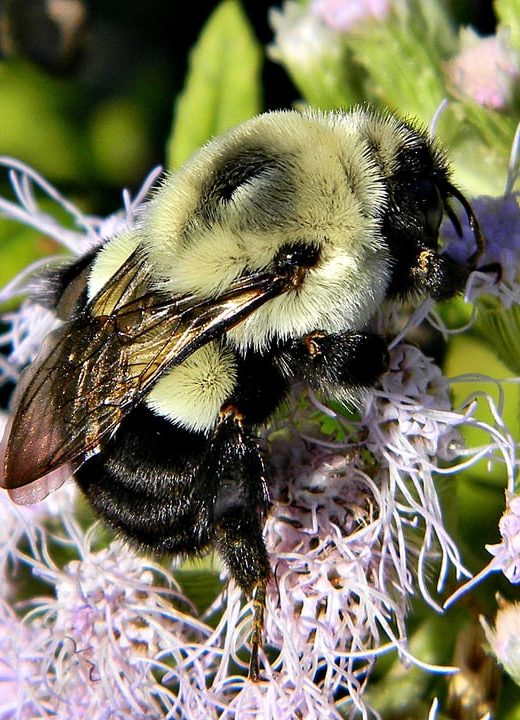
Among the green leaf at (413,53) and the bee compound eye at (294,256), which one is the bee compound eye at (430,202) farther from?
the green leaf at (413,53)

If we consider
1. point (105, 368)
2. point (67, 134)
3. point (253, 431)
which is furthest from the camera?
point (67, 134)

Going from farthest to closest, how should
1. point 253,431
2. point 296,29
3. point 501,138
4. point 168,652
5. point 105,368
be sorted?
point 296,29 < point 501,138 < point 168,652 < point 253,431 < point 105,368

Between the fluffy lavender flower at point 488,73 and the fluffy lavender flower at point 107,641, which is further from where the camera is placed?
the fluffy lavender flower at point 488,73

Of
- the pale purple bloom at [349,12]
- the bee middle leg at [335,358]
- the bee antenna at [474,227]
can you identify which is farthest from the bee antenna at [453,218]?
the pale purple bloom at [349,12]

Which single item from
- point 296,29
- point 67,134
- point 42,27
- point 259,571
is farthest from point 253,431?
point 42,27

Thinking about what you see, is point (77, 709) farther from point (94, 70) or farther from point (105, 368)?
point (94, 70)

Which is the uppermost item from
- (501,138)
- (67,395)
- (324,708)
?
(67,395)

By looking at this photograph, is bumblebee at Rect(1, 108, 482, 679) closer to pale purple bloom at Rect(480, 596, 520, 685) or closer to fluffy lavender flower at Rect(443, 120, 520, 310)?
fluffy lavender flower at Rect(443, 120, 520, 310)

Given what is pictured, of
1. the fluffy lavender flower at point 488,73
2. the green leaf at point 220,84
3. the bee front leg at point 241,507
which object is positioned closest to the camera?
the bee front leg at point 241,507
